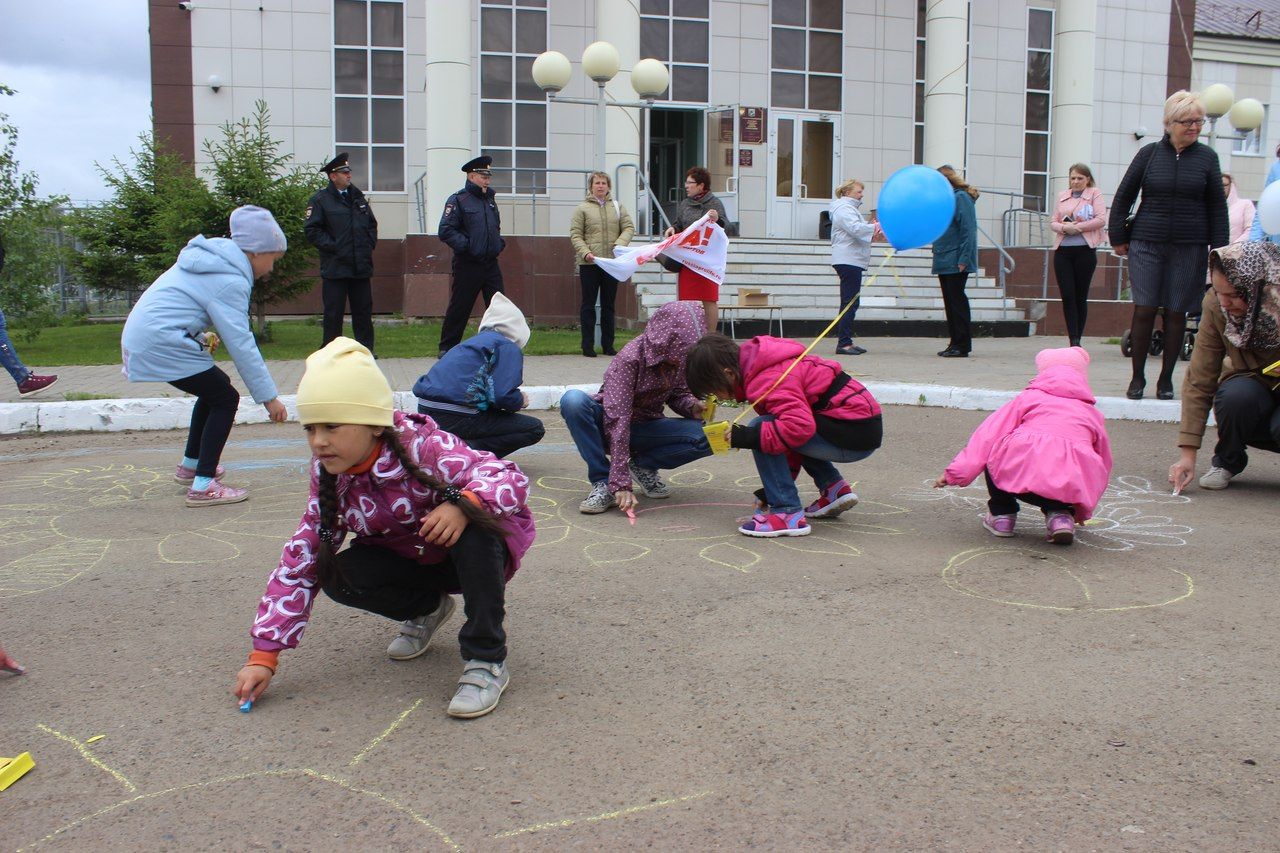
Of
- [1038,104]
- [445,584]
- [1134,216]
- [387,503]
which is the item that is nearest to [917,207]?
[1134,216]

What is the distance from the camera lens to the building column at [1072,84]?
19.7m

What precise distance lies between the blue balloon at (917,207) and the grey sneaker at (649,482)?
2.08 meters

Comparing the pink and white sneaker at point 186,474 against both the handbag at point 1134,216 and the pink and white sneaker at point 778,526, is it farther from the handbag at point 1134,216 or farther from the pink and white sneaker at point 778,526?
the handbag at point 1134,216

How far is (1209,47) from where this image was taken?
26469 millimetres

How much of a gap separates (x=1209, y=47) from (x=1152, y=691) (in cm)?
2854

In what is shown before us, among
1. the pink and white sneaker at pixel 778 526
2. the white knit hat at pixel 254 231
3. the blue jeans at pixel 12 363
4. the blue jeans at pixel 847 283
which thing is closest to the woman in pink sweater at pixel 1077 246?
the blue jeans at pixel 847 283

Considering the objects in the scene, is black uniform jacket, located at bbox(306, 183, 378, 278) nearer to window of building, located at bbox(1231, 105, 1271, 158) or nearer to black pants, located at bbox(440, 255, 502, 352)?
black pants, located at bbox(440, 255, 502, 352)

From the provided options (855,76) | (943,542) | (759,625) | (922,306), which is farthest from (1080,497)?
(855,76)

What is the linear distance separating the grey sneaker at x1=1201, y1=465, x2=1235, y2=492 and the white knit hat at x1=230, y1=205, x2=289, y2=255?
4797 millimetres

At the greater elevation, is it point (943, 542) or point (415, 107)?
point (415, 107)

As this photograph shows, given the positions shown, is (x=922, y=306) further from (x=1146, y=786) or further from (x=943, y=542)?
(x=1146, y=786)

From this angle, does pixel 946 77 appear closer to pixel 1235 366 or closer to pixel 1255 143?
pixel 1255 143

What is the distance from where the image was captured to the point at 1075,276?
998cm

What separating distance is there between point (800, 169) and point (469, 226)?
11.3m
